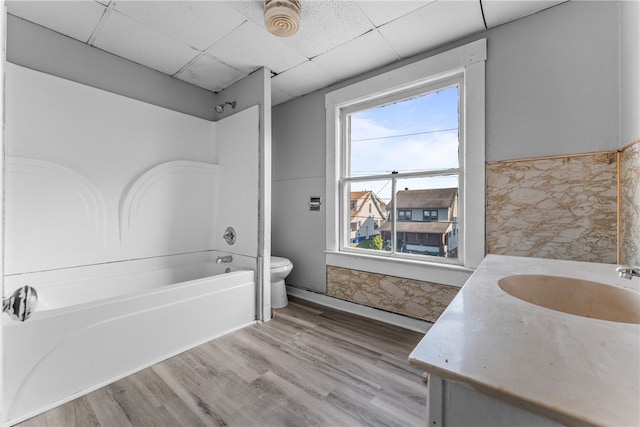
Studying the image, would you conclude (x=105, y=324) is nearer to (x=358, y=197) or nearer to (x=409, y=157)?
(x=358, y=197)

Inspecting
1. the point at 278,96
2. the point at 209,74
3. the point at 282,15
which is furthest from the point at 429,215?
the point at 209,74

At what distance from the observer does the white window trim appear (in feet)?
6.64

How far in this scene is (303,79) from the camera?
2.82 meters

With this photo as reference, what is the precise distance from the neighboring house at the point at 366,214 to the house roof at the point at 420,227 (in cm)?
12

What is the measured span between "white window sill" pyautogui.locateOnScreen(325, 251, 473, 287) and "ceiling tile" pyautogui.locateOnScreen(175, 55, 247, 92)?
2.17m

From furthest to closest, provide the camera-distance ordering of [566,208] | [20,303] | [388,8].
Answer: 1. [388,8]
2. [566,208]
3. [20,303]

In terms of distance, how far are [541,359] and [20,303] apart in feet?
7.16

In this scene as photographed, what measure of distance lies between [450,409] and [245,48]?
272 cm

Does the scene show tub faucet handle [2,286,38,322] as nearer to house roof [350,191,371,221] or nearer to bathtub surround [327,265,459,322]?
bathtub surround [327,265,459,322]

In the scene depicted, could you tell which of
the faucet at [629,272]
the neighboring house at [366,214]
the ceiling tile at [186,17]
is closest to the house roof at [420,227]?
the neighboring house at [366,214]

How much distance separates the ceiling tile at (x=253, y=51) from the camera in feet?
6.95

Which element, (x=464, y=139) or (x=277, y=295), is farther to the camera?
(x=277, y=295)

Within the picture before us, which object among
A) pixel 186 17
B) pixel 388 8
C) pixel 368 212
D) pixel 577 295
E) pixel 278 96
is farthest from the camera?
pixel 278 96

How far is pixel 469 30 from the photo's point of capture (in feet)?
6.66
